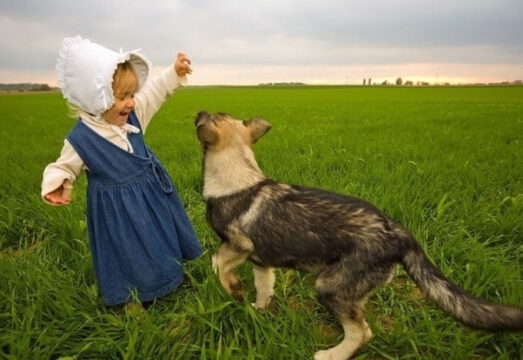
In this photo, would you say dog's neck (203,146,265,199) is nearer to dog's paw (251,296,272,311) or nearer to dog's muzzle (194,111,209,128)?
dog's muzzle (194,111,209,128)

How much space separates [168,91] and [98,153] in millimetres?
894

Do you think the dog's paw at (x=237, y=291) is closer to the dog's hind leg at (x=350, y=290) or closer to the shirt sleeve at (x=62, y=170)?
the dog's hind leg at (x=350, y=290)

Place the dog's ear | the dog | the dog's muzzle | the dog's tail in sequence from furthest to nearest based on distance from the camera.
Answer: the dog's ear, the dog's muzzle, the dog, the dog's tail

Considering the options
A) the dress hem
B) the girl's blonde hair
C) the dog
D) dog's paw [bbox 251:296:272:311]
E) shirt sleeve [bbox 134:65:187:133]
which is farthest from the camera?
shirt sleeve [bbox 134:65:187:133]

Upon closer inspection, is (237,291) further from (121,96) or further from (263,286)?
(121,96)

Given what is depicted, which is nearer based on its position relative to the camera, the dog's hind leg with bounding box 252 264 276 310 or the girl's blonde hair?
the girl's blonde hair

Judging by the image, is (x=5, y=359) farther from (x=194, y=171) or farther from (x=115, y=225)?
(x=194, y=171)

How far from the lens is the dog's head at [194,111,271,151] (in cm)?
230

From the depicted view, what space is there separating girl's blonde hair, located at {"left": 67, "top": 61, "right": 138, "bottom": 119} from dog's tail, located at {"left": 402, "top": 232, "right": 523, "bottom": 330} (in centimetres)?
225

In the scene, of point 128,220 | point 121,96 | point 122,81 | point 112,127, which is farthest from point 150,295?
point 122,81

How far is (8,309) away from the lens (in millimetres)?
2703

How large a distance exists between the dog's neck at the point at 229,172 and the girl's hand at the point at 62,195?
1.01 m

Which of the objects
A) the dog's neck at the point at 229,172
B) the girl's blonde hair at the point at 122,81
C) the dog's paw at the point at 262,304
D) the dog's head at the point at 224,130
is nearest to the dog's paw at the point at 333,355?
the dog's paw at the point at 262,304

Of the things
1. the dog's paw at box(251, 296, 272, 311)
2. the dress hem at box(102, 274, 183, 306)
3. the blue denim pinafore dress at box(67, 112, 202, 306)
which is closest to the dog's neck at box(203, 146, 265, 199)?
the blue denim pinafore dress at box(67, 112, 202, 306)
